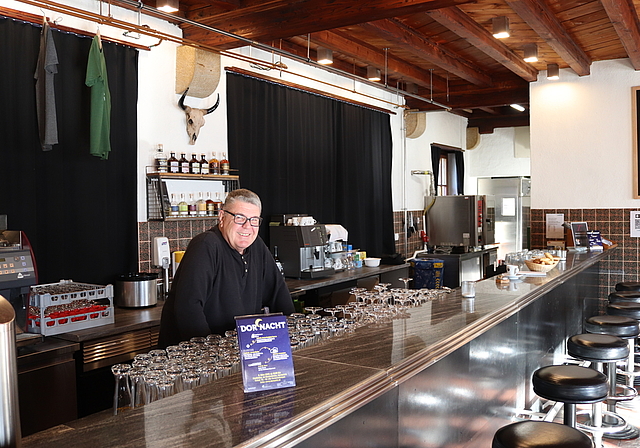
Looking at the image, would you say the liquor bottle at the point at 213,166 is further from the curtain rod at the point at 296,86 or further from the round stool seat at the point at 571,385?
the round stool seat at the point at 571,385

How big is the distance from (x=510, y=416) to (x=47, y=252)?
3.35 metres

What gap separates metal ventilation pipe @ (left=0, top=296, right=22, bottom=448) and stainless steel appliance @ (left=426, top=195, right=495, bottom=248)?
28.1 feet

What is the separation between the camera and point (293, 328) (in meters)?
2.40

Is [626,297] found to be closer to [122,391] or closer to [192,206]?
[192,206]

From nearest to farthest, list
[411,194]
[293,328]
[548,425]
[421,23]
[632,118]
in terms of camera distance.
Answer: [548,425] < [293,328] < [421,23] < [632,118] < [411,194]

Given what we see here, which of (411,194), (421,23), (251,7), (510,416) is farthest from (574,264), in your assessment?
(411,194)

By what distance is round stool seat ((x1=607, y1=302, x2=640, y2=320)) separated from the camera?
15.3ft

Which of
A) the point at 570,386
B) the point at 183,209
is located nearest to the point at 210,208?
the point at 183,209

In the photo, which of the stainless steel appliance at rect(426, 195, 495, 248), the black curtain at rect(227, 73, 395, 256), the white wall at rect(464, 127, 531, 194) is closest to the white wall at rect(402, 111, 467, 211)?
the stainless steel appliance at rect(426, 195, 495, 248)

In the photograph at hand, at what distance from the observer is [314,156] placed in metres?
7.11

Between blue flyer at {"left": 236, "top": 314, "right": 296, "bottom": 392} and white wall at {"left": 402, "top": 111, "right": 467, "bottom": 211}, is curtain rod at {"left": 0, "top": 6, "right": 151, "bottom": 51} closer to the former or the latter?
blue flyer at {"left": 236, "top": 314, "right": 296, "bottom": 392}

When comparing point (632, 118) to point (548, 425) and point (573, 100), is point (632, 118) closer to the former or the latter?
point (573, 100)

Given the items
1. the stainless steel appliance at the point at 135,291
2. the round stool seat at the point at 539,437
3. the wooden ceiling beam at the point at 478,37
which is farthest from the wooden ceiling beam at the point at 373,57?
the round stool seat at the point at 539,437

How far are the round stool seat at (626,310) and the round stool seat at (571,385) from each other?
2.00 meters
